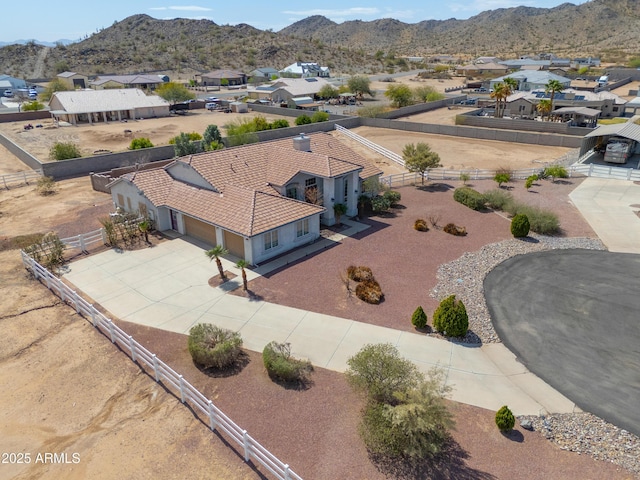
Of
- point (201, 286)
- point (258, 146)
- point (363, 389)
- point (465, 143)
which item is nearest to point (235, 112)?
point (465, 143)

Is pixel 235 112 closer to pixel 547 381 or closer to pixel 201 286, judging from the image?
pixel 201 286

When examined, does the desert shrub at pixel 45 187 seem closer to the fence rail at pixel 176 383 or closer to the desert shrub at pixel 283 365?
the fence rail at pixel 176 383

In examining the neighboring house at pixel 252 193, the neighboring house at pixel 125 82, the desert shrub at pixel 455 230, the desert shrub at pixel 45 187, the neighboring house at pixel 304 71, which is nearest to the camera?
the neighboring house at pixel 252 193

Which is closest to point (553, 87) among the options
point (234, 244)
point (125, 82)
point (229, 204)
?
point (229, 204)

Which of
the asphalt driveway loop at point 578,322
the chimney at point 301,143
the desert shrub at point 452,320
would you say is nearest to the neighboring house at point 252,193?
the chimney at point 301,143

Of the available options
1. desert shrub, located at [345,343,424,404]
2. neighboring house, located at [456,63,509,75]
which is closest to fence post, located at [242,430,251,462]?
desert shrub, located at [345,343,424,404]

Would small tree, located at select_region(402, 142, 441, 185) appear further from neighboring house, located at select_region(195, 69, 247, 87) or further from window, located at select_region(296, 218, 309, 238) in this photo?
neighboring house, located at select_region(195, 69, 247, 87)

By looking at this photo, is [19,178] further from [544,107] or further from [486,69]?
[486,69]
